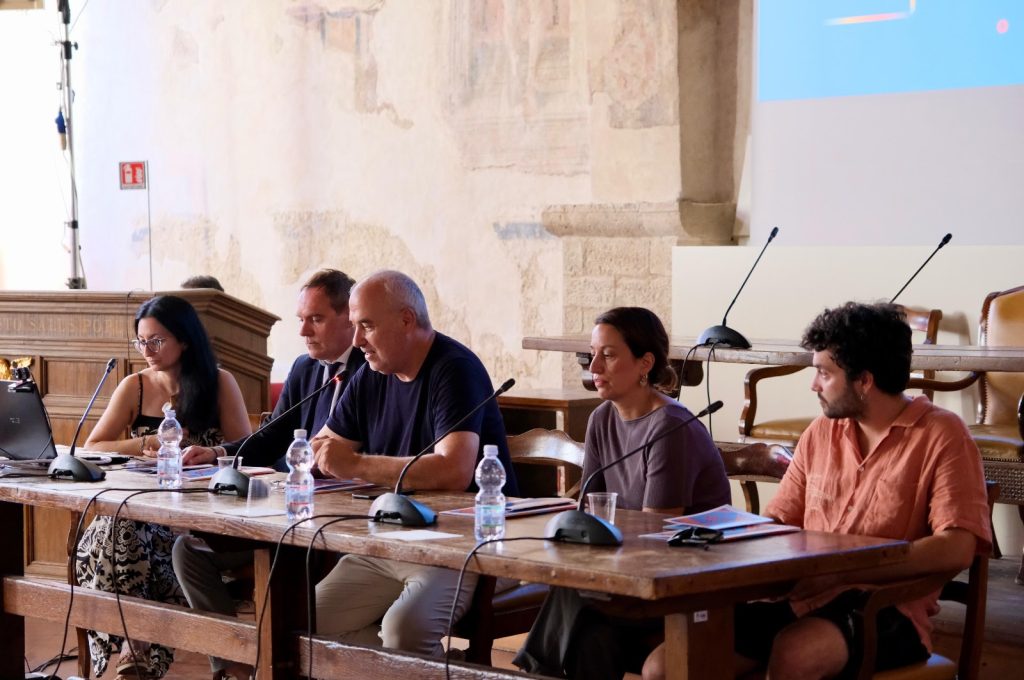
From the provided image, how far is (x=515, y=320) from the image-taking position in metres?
7.89

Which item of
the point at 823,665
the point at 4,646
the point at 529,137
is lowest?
the point at 4,646

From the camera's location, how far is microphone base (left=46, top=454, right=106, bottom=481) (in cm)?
372

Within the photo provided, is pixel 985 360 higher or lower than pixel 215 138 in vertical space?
lower

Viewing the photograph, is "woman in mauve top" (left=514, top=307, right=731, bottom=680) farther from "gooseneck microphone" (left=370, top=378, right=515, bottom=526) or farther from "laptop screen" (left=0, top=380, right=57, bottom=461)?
"laptop screen" (left=0, top=380, right=57, bottom=461)

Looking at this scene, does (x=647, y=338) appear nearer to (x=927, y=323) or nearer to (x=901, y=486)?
(x=901, y=486)

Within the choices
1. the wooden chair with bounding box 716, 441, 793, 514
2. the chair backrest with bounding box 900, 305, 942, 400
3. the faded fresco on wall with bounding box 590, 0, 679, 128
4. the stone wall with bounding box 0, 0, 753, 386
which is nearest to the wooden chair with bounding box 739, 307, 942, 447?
the chair backrest with bounding box 900, 305, 942, 400

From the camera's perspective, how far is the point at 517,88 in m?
7.76

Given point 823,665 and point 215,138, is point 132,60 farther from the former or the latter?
point 823,665

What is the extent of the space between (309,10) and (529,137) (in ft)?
5.83

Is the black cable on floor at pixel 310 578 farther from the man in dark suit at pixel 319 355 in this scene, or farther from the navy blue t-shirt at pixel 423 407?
the man in dark suit at pixel 319 355

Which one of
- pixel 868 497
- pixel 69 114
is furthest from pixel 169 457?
pixel 69 114

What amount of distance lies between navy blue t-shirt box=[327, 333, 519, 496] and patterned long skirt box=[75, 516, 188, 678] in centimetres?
65

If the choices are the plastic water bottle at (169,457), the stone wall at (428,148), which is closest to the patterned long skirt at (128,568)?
the plastic water bottle at (169,457)

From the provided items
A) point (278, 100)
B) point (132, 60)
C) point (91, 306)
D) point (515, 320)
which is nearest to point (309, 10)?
point (278, 100)
